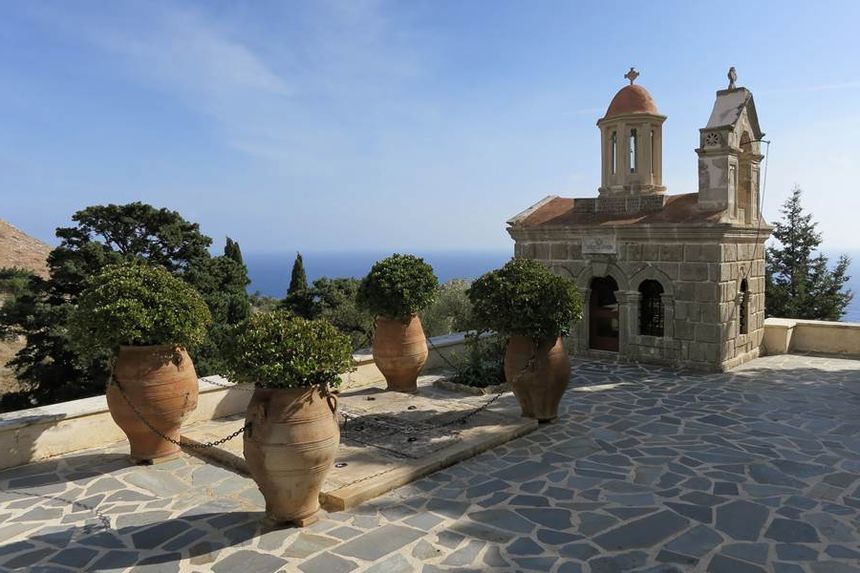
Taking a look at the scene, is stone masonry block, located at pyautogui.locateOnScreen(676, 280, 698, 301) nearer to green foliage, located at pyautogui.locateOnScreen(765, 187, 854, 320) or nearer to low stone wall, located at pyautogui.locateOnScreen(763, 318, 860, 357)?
low stone wall, located at pyautogui.locateOnScreen(763, 318, 860, 357)

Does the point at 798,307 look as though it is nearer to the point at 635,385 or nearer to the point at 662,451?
the point at 635,385

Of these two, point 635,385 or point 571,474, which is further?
point 635,385

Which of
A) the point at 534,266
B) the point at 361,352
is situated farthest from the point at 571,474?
the point at 361,352

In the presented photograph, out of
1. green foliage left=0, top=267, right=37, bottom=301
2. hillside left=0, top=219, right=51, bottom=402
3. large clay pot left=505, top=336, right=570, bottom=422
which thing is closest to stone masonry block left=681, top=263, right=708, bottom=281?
large clay pot left=505, top=336, right=570, bottom=422

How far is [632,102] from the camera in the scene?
1433 cm

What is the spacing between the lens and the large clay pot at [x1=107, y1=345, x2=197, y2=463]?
22.5 ft

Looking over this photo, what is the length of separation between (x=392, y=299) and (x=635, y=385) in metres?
4.93

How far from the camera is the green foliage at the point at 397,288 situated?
33.4 feet

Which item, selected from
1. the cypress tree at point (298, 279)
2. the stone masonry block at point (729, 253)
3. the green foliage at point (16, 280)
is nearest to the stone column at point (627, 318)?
the stone masonry block at point (729, 253)

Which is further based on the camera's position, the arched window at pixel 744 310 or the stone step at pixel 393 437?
the arched window at pixel 744 310

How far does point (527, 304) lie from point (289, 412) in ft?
13.4

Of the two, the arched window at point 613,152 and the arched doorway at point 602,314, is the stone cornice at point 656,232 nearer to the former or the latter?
the arched doorway at point 602,314

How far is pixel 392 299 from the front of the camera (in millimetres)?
10188

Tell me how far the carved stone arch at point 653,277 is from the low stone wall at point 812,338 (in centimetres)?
378
